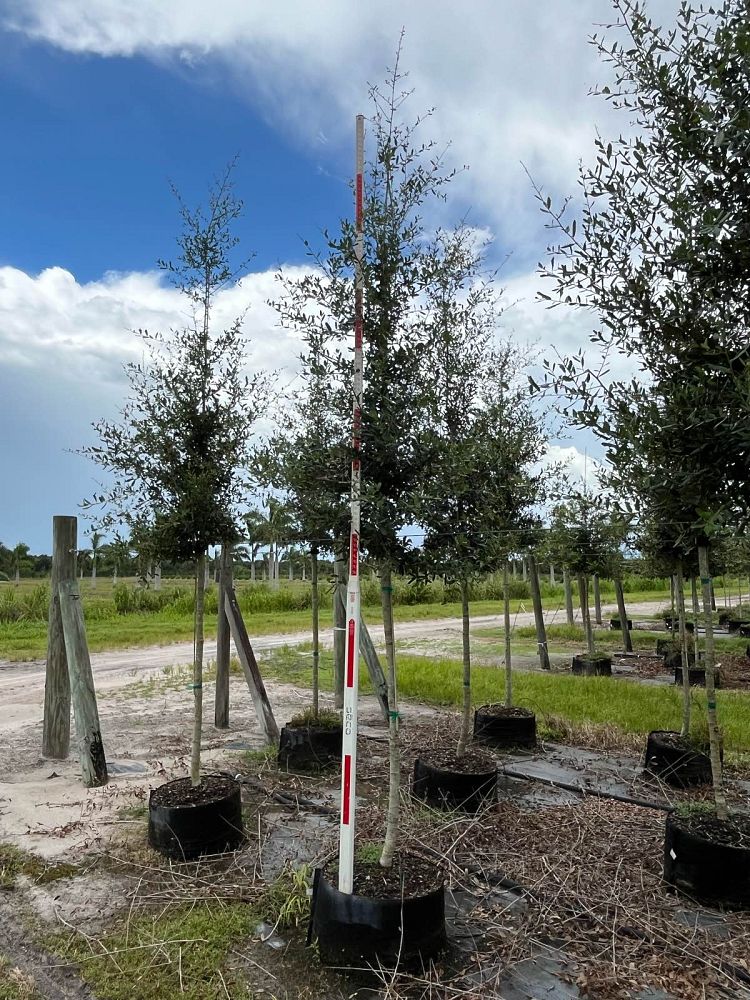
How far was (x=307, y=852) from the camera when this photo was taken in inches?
193

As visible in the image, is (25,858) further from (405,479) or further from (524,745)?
(524,745)

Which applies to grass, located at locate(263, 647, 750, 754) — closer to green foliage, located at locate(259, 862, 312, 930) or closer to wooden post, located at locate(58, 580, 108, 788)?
green foliage, located at locate(259, 862, 312, 930)

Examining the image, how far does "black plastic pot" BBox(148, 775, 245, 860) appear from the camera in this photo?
480cm

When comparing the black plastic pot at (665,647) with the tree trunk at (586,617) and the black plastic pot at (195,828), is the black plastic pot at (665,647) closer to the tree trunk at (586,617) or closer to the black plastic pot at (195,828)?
the tree trunk at (586,617)

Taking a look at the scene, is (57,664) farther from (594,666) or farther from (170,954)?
(594,666)

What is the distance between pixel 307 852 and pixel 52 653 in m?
4.02

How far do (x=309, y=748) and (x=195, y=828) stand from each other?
205 cm

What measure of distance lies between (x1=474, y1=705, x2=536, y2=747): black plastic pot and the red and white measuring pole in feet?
14.3

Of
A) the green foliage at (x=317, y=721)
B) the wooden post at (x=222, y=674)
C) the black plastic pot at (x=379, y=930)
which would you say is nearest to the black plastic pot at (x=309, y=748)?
the green foliage at (x=317, y=721)

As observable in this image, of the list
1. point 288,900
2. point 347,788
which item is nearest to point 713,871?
point 347,788

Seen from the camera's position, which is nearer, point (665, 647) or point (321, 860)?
point (321, 860)

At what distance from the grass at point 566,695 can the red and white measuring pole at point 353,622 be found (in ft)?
17.4

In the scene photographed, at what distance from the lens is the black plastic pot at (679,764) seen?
6406mm

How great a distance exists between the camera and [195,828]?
15.8ft
